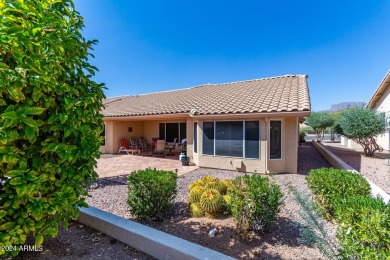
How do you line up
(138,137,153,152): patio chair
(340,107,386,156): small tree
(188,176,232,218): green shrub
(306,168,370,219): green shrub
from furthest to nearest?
(138,137,153,152): patio chair
(340,107,386,156): small tree
(188,176,232,218): green shrub
(306,168,370,219): green shrub

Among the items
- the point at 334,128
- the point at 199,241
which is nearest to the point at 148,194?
the point at 199,241

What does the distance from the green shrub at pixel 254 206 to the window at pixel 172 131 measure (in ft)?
41.1

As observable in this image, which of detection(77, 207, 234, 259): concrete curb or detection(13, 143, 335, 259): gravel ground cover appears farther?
detection(13, 143, 335, 259): gravel ground cover

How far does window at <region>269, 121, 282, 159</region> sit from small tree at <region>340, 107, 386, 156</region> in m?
8.84

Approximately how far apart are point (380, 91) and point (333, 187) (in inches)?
781

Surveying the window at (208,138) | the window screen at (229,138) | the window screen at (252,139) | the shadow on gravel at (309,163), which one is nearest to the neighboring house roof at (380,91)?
the shadow on gravel at (309,163)

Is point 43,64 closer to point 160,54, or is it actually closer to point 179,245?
point 179,245

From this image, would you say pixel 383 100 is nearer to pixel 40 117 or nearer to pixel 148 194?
pixel 148 194

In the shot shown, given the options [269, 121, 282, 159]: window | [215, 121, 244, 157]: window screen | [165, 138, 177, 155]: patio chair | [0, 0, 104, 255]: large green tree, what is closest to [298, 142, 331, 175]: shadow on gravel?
[269, 121, 282, 159]: window

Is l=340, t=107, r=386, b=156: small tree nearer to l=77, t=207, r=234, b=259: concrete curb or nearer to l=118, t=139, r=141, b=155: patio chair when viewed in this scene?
l=77, t=207, r=234, b=259: concrete curb

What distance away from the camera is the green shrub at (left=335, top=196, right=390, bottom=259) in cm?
206

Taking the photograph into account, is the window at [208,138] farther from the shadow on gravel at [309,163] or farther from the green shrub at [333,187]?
the green shrub at [333,187]

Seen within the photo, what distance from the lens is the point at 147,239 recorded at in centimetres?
312

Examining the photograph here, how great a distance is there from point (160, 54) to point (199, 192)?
1583 cm
